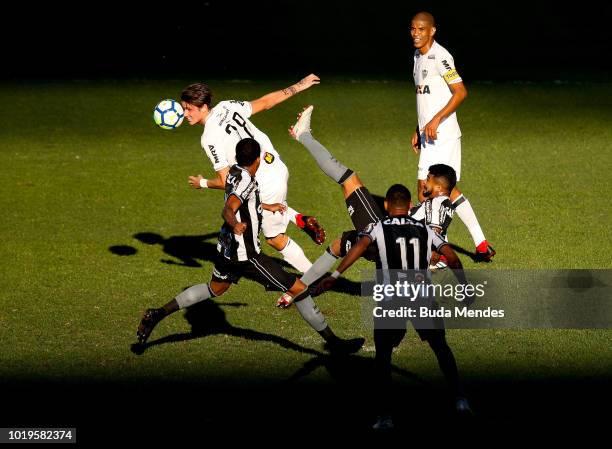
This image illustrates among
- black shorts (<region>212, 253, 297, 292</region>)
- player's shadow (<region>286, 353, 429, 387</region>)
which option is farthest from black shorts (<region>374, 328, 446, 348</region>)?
black shorts (<region>212, 253, 297, 292</region>)

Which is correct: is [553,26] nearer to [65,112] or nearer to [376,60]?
[376,60]

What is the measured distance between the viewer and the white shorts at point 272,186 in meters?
11.9

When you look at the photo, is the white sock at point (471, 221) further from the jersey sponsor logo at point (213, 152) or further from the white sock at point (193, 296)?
the white sock at point (193, 296)

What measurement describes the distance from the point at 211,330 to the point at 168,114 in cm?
274

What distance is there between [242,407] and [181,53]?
2429 cm

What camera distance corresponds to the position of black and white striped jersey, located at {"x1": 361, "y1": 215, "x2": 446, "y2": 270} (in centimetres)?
825

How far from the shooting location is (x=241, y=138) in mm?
11477

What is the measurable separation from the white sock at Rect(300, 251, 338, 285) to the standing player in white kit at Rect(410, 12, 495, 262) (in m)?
2.34

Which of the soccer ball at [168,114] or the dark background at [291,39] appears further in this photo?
the dark background at [291,39]

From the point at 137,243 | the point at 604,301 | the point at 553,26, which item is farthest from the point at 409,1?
the point at 604,301

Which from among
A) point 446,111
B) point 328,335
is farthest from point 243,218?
point 446,111

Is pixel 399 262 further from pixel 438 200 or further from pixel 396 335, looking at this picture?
pixel 438 200

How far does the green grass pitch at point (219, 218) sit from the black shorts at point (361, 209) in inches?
37.3

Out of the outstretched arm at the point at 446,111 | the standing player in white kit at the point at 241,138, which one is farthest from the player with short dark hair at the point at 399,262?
the outstretched arm at the point at 446,111
